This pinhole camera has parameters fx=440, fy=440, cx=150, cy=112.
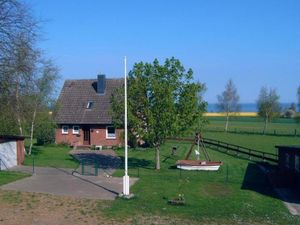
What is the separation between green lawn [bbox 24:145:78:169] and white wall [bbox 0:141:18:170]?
4.73 ft

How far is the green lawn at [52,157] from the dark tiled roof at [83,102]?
336 cm

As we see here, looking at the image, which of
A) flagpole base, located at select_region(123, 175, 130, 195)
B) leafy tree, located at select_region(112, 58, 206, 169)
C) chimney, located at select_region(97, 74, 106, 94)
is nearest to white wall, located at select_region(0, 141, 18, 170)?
leafy tree, located at select_region(112, 58, 206, 169)

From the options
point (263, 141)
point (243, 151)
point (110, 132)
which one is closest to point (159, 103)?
point (243, 151)

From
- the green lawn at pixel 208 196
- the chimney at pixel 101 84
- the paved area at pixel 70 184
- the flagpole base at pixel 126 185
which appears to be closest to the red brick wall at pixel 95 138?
the chimney at pixel 101 84

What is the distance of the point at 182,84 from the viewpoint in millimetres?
29531

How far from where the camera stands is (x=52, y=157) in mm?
35969

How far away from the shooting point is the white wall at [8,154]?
2938cm

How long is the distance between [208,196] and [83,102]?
26.8 m

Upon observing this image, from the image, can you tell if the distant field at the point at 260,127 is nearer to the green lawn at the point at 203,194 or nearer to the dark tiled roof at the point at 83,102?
the dark tiled roof at the point at 83,102

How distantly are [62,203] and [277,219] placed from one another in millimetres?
9304

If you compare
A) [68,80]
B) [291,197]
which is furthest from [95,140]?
[291,197]

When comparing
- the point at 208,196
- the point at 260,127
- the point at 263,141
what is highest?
the point at 260,127

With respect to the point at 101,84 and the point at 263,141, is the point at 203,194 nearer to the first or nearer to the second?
the point at 101,84

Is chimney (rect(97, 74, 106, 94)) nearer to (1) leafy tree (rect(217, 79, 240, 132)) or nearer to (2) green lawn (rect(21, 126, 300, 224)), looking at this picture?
(2) green lawn (rect(21, 126, 300, 224))
